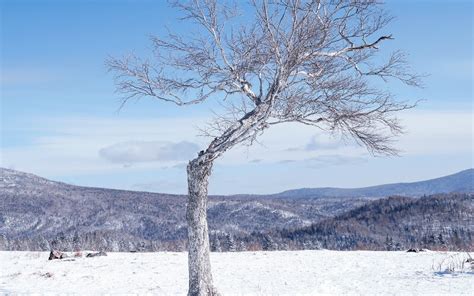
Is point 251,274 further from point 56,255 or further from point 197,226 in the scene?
point 56,255

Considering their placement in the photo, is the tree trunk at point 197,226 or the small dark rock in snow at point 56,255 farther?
the small dark rock in snow at point 56,255

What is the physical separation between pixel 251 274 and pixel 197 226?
8206mm

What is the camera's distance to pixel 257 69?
1325 cm

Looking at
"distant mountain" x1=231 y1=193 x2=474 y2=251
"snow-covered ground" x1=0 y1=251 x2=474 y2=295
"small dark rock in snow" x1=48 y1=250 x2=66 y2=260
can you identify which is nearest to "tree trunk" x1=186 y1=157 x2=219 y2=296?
"snow-covered ground" x1=0 y1=251 x2=474 y2=295

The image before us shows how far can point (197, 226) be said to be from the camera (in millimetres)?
12422

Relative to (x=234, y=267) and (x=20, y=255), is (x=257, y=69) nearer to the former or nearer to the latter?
(x=234, y=267)

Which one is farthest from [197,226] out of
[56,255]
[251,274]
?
[56,255]

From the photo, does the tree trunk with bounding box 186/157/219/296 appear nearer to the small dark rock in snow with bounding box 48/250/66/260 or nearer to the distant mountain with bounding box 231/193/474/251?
the small dark rock in snow with bounding box 48/250/66/260

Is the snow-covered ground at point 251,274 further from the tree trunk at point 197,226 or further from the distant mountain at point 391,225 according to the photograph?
the distant mountain at point 391,225

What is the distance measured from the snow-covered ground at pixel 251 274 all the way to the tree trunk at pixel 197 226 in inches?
120

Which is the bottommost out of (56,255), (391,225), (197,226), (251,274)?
(391,225)

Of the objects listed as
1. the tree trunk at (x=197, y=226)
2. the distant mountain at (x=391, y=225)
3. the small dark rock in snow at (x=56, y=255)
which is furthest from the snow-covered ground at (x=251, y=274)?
the distant mountain at (x=391, y=225)

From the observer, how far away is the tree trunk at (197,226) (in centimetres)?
1239

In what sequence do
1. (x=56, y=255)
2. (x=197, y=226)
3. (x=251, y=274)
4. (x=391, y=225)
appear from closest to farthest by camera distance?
(x=197, y=226) → (x=251, y=274) → (x=56, y=255) → (x=391, y=225)
